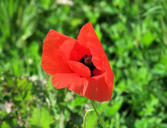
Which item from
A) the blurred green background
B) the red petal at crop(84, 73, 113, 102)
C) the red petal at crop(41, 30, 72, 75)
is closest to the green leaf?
the blurred green background

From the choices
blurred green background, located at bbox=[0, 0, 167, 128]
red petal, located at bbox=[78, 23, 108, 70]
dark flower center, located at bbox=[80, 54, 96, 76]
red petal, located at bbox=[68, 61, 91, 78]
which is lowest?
blurred green background, located at bbox=[0, 0, 167, 128]

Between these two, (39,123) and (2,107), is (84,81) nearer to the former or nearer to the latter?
(39,123)

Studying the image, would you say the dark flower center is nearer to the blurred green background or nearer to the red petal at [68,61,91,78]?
the red petal at [68,61,91,78]

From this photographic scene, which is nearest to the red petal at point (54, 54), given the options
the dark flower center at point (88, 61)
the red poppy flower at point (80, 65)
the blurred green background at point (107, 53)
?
the red poppy flower at point (80, 65)

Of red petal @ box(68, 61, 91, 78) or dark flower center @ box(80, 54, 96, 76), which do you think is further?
dark flower center @ box(80, 54, 96, 76)

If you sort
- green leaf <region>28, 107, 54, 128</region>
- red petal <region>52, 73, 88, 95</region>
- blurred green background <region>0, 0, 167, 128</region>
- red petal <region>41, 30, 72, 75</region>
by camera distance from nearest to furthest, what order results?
1. red petal <region>52, 73, 88, 95</region>
2. red petal <region>41, 30, 72, 75</region>
3. green leaf <region>28, 107, 54, 128</region>
4. blurred green background <region>0, 0, 167, 128</region>

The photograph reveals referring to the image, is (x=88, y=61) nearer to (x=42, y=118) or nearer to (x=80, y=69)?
(x=80, y=69)
